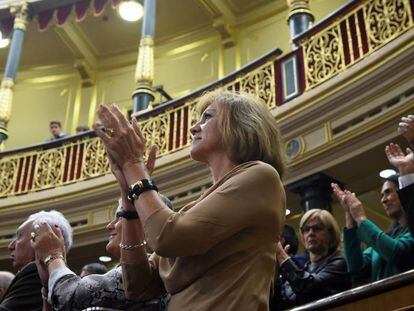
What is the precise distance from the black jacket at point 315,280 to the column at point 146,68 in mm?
5793

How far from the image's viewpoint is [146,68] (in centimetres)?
905

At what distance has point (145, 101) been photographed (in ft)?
28.6

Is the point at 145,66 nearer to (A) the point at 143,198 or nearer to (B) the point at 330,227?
(B) the point at 330,227

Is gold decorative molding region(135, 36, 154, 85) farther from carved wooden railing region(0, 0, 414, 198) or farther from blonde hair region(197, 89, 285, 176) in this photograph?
blonde hair region(197, 89, 285, 176)

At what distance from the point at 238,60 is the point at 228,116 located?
374 inches

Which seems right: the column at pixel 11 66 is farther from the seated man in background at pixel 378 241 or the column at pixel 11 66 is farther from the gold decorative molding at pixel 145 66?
the seated man in background at pixel 378 241

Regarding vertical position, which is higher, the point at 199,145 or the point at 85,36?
the point at 85,36

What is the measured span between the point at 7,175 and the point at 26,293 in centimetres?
678

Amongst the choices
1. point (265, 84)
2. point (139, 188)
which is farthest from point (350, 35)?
point (139, 188)

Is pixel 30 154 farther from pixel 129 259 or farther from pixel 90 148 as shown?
pixel 129 259

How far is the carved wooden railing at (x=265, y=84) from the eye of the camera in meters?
5.89

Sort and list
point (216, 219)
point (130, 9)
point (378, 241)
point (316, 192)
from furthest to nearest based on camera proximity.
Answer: point (130, 9)
point (316, 192)
point (378, 241)
point (216, 219)

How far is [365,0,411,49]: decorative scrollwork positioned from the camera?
219 inches

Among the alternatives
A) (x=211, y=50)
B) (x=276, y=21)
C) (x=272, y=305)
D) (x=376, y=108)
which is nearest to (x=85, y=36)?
(x=211, y=50)
